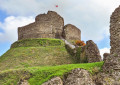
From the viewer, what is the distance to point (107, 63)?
37.2 feet

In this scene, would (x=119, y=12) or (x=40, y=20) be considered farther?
(x=40, y=20)

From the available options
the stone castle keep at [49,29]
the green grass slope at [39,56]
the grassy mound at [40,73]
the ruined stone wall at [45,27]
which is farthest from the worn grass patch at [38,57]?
the stone castle keep at [49,29]

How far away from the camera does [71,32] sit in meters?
38.6

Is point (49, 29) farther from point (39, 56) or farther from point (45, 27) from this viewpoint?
point (39, 56)

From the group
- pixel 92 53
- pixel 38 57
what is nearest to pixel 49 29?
pixel 38 57

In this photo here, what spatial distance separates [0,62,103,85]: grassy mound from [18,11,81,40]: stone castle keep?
19711 mm

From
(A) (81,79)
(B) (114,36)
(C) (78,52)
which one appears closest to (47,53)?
(C) (78,52)

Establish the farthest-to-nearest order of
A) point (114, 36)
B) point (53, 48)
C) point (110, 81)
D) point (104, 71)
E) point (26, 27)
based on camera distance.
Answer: point (26, 27) → point (53, 48) → point (114, 36) → point (104, 71) → point (110, 81)

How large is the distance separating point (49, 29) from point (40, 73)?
22.7m

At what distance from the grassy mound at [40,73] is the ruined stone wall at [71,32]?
22.5 meters

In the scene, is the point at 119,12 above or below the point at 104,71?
above

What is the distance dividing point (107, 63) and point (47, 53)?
16.3 meters

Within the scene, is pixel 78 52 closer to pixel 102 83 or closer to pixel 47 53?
pixel 47 53

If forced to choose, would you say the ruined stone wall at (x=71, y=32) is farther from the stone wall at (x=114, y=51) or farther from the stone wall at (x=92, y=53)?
the stone wall at (x=114, y=51)
